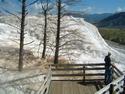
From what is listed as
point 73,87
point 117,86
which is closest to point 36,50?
point 73,87

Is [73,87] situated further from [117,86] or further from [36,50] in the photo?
[36,50]

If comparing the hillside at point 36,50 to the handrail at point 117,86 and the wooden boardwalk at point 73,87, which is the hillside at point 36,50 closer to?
the wooden boardwalk at point 73,87

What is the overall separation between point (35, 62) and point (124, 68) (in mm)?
9673

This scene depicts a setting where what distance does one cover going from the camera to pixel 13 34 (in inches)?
1875

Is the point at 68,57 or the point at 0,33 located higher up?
the point at 0,33

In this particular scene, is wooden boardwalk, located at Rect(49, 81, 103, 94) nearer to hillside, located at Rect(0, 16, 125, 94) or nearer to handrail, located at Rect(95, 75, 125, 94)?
handrail, located at Rect(95, 75, 125, 94)

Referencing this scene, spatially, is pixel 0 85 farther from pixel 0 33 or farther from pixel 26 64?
pixel 0 33

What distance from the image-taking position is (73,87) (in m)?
21.3

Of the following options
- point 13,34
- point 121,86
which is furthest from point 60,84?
point 13,34

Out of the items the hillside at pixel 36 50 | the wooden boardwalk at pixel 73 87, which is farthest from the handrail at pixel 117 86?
the hillside at pixel 36 50

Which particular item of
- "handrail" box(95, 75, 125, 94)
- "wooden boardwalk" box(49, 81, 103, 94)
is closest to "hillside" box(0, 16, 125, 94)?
"wooden boardwalk" box(49, 81, 103, 94)

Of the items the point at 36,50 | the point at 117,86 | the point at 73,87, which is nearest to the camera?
the point at 117,86

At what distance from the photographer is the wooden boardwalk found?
2031 centimetres

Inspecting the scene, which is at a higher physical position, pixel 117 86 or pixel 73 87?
pixel 117 86
